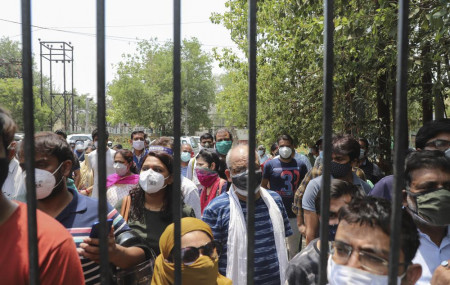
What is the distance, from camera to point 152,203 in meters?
3.14

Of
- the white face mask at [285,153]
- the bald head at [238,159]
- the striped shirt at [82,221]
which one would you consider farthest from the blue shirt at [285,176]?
the striped shirt at [82,221]

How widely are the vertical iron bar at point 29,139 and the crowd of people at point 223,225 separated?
0.41 ft

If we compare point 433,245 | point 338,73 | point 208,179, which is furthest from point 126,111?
point 433,245

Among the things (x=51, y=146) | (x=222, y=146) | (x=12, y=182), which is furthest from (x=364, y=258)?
(x=222, y=146)

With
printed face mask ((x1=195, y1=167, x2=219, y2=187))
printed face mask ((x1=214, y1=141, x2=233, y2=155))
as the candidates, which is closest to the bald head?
printed face mask ((x1=195, y1=167, x2=219, y2=187))

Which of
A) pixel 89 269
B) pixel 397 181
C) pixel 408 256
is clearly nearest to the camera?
pixel 397 181

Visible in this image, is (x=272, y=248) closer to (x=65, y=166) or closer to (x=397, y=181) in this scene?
(x=65, y=166)

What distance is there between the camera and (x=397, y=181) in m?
1.10

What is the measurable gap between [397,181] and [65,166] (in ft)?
5.88

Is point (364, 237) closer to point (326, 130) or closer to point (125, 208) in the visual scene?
point (326, 130)

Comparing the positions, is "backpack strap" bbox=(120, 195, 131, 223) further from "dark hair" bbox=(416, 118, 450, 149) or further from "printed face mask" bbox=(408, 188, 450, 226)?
"dark hair" bbox=(416, 118, 450, 149)

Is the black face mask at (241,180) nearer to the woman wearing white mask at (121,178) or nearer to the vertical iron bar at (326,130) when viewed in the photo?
the woman wearing white mask at (121,178)

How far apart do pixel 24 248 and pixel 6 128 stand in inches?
14.9

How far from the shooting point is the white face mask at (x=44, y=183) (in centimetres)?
215
